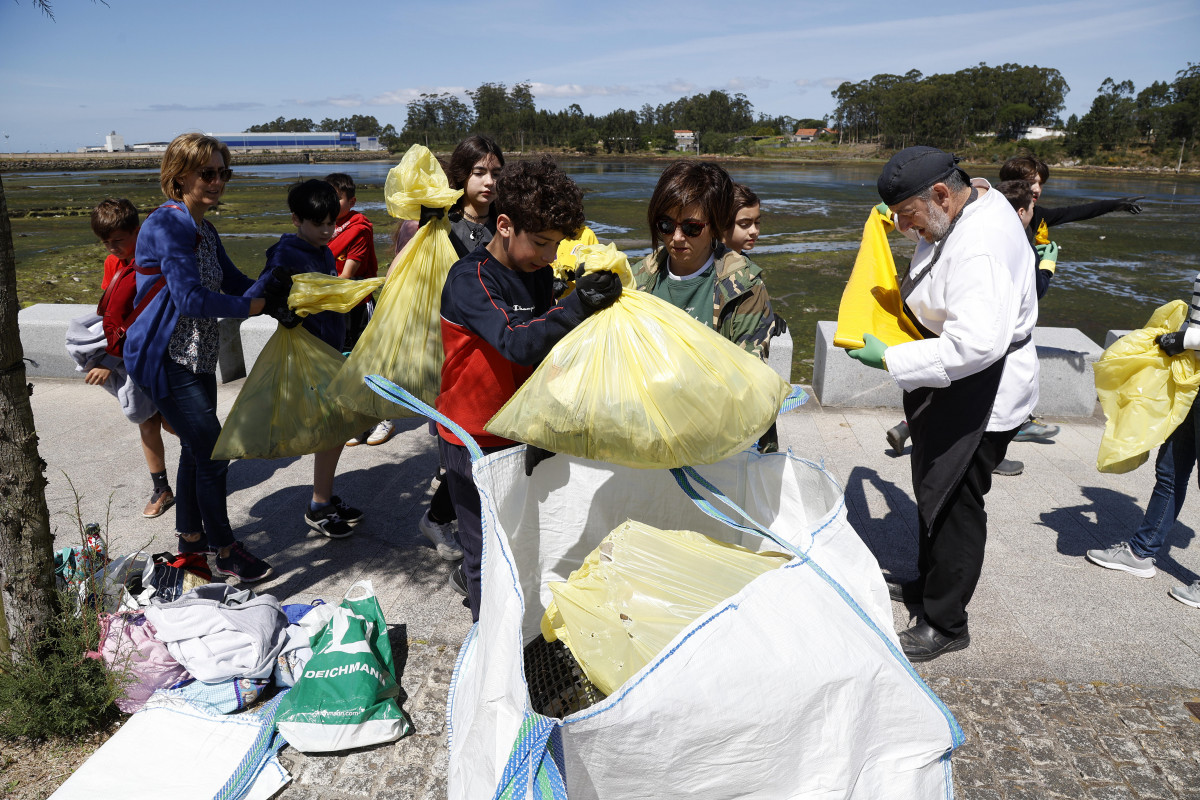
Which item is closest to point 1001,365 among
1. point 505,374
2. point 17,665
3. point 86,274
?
point 505,374

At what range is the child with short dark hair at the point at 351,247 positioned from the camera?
4.20 meters

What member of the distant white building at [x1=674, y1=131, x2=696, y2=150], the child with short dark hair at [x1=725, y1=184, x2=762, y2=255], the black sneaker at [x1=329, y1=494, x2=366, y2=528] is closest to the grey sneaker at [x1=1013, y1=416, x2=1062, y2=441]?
the child with short dark hair at [x1=725, y1=184, x2=762, y2=255]

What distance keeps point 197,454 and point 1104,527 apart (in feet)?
14.4

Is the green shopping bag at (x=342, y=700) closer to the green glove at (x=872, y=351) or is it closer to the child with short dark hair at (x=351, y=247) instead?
the green glove at (x=872, y=351)

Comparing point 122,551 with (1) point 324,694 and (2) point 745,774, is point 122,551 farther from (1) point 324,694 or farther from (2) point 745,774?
(2) point 745,774

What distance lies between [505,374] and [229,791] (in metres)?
1.43

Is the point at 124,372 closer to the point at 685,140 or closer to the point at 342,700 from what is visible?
the point at 342,700

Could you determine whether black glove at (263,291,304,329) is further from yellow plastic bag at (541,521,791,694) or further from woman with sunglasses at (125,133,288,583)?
yellow plastic bag at (541,521,791,694)

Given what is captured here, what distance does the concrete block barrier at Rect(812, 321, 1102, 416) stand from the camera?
17.0 ft

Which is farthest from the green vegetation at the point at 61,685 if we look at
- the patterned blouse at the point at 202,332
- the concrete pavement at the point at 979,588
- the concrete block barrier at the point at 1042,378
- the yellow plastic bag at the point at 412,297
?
the concrete block barrier at the point at 1042,378

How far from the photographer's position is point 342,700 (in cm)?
226

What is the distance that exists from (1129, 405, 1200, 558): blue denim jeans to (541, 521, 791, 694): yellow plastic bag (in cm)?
257

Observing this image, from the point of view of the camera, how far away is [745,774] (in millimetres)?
1313

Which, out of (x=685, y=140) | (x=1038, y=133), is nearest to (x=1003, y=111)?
(x=1038, y=133)
